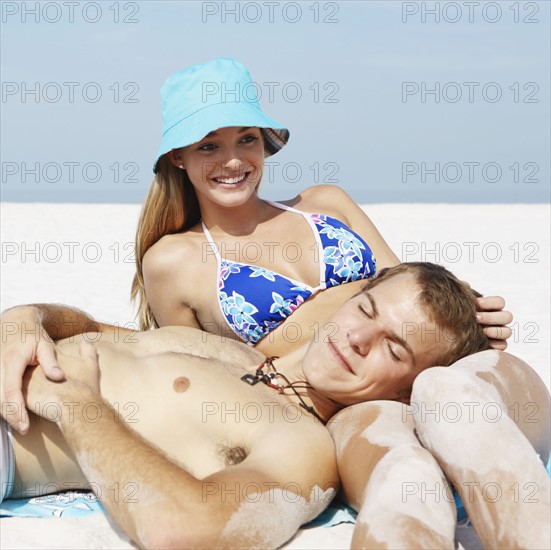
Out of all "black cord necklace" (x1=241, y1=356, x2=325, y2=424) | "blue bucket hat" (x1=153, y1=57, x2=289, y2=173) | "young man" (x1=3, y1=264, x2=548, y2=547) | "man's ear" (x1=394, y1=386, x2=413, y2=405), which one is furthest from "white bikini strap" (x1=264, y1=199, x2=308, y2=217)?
"man's ear" (x1=394, y1=386, x2=413, y2=405)

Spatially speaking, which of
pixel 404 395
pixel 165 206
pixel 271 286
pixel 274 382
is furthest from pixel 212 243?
pixel 404 395

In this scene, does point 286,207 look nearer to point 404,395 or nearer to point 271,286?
point 271,286

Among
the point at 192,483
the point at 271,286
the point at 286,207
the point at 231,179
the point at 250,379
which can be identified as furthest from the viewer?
the point at 286,207

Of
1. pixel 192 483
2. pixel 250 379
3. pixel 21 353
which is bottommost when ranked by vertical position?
pixel 192 483

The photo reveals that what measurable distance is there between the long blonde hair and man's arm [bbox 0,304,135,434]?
1015mm

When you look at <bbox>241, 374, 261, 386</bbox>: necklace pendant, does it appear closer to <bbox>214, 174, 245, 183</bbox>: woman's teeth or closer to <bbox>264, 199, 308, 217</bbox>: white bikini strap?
<bbox>214, 174, 245, 183</bbox>: woman's teeth

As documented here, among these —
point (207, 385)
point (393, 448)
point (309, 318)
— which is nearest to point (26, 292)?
point (309, 318)

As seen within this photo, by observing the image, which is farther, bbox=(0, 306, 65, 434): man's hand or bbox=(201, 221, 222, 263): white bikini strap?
bbox=(201, 221, 222, 263): white bikini strap

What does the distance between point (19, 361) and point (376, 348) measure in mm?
1376

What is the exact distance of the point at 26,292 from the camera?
9234 mm

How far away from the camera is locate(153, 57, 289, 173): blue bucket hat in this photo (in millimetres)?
4293

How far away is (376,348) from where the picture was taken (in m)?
3.47

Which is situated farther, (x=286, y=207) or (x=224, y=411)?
(x=286, y=207)

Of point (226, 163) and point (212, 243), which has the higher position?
point (226, 163)
